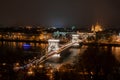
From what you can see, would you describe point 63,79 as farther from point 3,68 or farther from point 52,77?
point 3,68

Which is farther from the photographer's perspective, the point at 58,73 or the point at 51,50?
the point at 51,50

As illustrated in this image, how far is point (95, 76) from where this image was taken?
6457 mm

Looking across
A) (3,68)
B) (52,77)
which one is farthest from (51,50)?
(52,77)

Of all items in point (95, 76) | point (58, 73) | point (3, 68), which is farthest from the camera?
point (3, 68)

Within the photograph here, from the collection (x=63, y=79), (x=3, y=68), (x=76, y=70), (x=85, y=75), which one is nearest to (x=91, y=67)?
(x=76, y=70)

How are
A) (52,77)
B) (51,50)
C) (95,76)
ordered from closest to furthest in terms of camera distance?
(95,76), (52,77), (51,50)

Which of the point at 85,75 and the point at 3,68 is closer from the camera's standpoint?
the point at 85,75

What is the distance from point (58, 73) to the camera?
743 centimetres

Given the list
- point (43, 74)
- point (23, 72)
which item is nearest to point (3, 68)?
point (23, 72)

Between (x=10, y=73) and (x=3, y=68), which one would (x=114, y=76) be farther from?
(x=3, y=68)

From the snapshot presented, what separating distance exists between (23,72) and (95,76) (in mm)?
1799

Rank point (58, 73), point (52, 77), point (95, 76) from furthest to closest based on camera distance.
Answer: point (58, 73) → point (52, 77) → point (95, 76)

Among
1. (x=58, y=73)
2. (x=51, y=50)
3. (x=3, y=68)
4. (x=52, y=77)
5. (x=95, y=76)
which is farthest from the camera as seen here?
(x=51, y=50)

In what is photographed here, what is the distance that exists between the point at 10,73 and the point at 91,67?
5.79 ft
